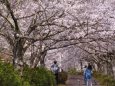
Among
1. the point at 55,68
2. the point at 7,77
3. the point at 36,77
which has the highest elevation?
the point at 55,68

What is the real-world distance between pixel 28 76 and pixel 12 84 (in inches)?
228

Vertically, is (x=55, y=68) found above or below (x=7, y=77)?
above

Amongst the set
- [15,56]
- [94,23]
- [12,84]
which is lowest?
[12,84]

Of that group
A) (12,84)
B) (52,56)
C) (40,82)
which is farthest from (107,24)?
(52,56)

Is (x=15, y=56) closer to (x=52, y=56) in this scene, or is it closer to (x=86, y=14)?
(x=86, y=14)

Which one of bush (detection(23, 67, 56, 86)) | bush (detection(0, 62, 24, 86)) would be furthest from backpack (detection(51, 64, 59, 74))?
bush (detection(0, 62, 24, 86))

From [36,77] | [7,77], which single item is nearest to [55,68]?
[36,77]

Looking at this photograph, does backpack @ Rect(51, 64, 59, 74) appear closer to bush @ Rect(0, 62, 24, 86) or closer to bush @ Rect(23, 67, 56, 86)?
bush @ Rect(23, 67, 56, 86)

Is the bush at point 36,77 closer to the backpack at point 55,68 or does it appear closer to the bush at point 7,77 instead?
the bush at point 7,77

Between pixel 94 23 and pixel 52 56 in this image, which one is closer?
pixel 94 23

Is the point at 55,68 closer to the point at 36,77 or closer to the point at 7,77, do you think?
the point at 36,77

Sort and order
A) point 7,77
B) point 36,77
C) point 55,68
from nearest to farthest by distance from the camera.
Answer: point 7,77 < point 36,77 < point 55,68

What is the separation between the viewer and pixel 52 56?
47031mm

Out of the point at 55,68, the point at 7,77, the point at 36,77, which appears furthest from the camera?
the point at 55,68
